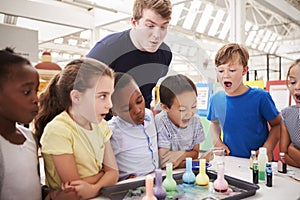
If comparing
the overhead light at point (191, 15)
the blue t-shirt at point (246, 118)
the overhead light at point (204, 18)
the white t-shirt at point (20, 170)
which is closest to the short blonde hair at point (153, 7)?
the blue t-shirt at point (246, 118)

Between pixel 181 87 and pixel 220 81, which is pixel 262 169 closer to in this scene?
pixel 181 87

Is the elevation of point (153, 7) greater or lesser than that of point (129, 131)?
greater

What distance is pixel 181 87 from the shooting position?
1.39 metres

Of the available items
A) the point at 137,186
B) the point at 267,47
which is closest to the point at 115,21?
the point at 137,186

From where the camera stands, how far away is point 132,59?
1.42 metres

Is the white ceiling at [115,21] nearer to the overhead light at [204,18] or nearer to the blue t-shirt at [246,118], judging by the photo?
the overhead light at [204,18]

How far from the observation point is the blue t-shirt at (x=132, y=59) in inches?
53.2

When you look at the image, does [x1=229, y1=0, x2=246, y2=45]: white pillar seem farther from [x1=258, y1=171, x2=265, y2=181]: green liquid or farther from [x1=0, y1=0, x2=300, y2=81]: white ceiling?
[x1=258, y1=171, x2=265, y2=181]: green liquid

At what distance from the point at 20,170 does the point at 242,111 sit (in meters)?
1.19

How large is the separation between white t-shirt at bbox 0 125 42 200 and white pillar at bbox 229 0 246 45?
2406 mm

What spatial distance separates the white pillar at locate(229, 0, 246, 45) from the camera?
112 inches

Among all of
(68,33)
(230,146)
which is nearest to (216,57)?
(230,146)

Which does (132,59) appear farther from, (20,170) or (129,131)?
(20,170)

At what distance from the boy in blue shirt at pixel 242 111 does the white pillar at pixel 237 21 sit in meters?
1.29
